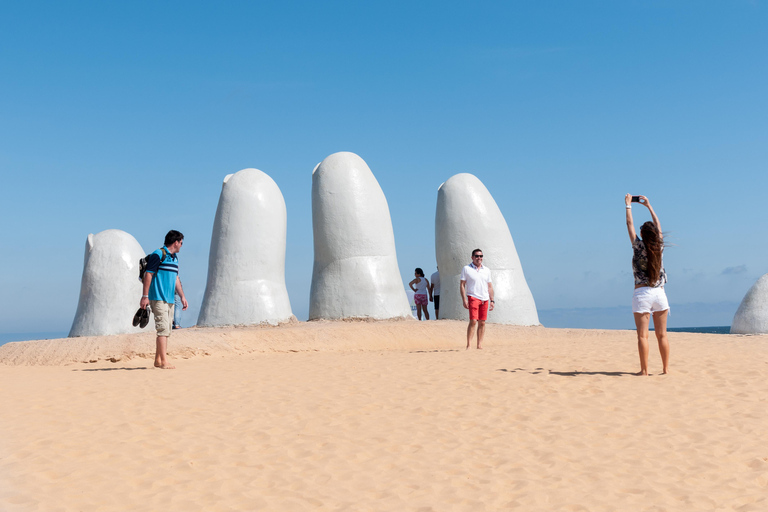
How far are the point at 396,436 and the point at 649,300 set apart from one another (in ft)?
10.1

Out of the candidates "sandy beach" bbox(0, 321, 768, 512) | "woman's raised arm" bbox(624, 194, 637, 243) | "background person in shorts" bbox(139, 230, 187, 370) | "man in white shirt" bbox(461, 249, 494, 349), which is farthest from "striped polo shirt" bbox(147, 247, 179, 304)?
"woman's raised arm" bbox(624, 194, 637, 243)

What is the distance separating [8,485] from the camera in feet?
12.5

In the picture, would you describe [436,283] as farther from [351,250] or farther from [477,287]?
[477,287]

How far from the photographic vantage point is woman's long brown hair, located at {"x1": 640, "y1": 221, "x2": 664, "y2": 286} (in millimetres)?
6230

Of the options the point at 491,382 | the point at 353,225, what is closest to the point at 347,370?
the point at 491,382

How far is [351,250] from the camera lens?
13719 mm

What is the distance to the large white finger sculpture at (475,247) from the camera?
1433 centimetres

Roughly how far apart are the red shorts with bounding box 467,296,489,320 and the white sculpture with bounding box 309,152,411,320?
446 centimetres

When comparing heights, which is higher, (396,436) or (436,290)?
Result: (436,290)

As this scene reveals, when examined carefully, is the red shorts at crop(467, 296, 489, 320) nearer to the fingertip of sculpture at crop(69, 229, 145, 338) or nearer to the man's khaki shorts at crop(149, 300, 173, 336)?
the man's khaki shorts at crop(149, 300, 173, 336)

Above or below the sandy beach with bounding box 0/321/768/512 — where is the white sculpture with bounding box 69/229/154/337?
above

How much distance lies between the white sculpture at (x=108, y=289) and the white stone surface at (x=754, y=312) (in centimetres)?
1360

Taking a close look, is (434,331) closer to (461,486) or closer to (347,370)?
(347,370)

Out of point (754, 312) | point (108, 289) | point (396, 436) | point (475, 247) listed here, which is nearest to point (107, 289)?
point (108, 289)
